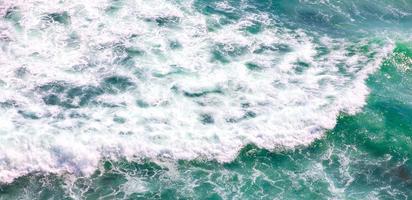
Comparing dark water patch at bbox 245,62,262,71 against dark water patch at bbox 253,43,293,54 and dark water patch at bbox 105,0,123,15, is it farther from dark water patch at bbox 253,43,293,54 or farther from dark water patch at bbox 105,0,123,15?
dark water patch at bbox 105,0,123,15

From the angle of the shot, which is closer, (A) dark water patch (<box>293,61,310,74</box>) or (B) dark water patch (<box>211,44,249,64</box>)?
(A) dark water patch (<box>293,61,310,74</box>)

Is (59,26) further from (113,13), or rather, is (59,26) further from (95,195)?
(95,195)

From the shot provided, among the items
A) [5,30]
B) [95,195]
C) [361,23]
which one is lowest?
[95,195]

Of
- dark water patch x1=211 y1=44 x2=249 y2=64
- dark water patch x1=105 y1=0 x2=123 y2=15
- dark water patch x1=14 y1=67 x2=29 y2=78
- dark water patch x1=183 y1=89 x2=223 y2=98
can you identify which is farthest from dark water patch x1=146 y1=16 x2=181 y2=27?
dark water patch x1=14 y1=67 x2=29 y2=78

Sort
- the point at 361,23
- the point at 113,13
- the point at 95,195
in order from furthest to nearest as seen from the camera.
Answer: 1. the point at 361,23
2. the point at 113,13
3. the point at 95,195

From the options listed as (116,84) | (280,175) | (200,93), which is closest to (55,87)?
(116,84)

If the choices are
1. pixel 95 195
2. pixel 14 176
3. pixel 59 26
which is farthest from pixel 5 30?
pixel 95 195

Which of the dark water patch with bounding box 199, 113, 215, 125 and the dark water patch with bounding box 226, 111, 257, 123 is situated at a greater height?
the dark water patch with bounding box 226, 111, 257, 123
